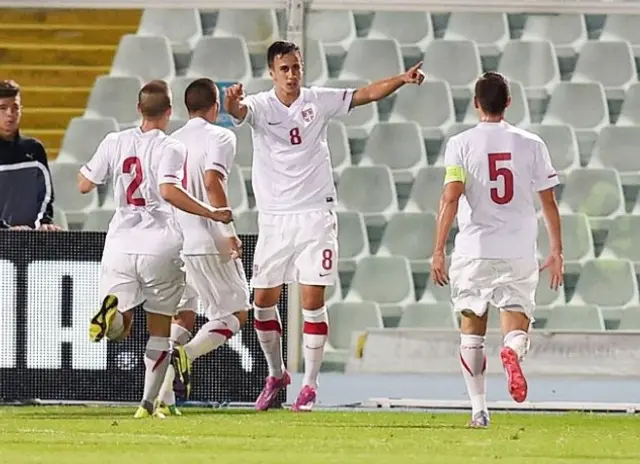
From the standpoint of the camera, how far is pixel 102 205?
508 inches

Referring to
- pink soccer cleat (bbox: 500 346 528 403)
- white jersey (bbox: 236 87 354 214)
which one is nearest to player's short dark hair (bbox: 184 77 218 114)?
white jersey (bbox: 236 87 354 214)

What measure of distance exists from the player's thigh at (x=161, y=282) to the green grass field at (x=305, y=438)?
0.54 meters

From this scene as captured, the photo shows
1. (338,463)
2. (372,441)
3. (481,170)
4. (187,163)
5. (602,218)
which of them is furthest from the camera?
(602,218)

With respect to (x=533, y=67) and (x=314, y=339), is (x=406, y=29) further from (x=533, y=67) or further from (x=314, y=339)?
(x=314, y=339)

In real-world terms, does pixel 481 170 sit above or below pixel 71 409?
above

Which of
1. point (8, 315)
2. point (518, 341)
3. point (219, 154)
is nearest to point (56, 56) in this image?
point (8, 315)

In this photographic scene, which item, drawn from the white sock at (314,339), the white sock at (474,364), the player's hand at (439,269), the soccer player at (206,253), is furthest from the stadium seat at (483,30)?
the player's hand at (439,269)

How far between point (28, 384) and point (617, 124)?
16.2ft

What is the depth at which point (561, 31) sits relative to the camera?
12.8 metres

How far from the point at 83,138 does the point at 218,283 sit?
3.76 meters

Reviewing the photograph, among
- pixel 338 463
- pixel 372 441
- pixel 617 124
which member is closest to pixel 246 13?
pixel 617 124

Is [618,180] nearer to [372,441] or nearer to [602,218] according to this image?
[602,218]

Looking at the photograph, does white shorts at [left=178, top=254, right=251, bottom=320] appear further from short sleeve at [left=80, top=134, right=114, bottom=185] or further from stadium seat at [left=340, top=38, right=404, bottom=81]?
stadium seat at [left=340, top=38, right=404, bottom=81]

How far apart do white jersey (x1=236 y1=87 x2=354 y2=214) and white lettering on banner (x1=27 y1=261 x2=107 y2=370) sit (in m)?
1.20
